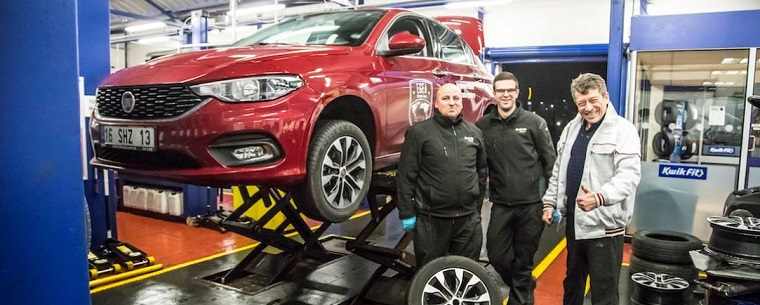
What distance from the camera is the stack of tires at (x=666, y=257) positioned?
383 centimetres

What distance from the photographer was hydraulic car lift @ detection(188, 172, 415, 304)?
411cm

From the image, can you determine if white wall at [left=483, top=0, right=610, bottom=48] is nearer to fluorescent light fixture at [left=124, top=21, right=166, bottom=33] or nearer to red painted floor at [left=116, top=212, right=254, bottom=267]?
Result: red painted floor at [left=116, top=212, right=254, bottom=267]

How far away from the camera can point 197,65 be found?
2736 millimetres

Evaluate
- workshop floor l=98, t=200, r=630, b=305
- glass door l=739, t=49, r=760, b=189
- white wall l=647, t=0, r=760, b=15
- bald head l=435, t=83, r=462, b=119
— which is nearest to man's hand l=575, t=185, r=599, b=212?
bald head l=435, t=83, r=462, b=119

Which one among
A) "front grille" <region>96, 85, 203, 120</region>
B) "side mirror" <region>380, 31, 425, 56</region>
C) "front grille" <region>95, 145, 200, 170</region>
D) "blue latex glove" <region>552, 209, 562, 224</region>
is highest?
"side mirror" <region>380, 31, 425, 56</region>

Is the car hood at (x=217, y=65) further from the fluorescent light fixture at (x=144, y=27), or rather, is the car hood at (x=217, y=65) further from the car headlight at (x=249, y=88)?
the fluorescent light fixture at (x=144, y=27)

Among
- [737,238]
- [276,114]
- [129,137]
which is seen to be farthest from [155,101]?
[737,238]

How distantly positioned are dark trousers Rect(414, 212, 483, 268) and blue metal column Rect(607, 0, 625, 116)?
11.2 ft

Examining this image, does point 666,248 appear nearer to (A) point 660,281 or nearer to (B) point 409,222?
(A) point 660,281

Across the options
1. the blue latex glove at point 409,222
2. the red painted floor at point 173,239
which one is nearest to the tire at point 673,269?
the blue latex glove at point 409,222

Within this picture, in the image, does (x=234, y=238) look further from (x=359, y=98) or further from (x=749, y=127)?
(x=749, y=127)

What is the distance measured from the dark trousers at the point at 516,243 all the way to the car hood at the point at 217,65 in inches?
55.8

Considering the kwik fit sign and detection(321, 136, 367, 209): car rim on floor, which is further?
the kwik fit sign

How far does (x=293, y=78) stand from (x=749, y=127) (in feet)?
16.2
